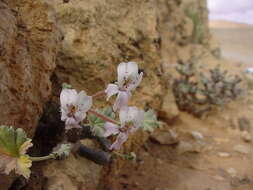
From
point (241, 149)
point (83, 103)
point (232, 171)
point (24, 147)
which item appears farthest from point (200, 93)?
point (24, 147)

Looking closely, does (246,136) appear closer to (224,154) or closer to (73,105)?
(224,154)

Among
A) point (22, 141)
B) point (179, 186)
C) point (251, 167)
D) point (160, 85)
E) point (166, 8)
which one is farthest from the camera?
point (166, 8)

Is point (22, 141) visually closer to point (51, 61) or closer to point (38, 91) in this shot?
point (38, 91)

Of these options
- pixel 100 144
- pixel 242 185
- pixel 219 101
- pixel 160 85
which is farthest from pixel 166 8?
pixel 100 144

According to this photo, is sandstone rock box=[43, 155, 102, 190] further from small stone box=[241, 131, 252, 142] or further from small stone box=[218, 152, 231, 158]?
small stone box=[241, 131, 252, 142]

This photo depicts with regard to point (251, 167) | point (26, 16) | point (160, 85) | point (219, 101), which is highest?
point (26, 16)

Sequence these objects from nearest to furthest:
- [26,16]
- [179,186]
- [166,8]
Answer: [26,16], [179,186], [166,8]

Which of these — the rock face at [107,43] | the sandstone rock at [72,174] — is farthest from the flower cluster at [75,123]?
the rock face at [107,43]

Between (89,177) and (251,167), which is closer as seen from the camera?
(89,177)
